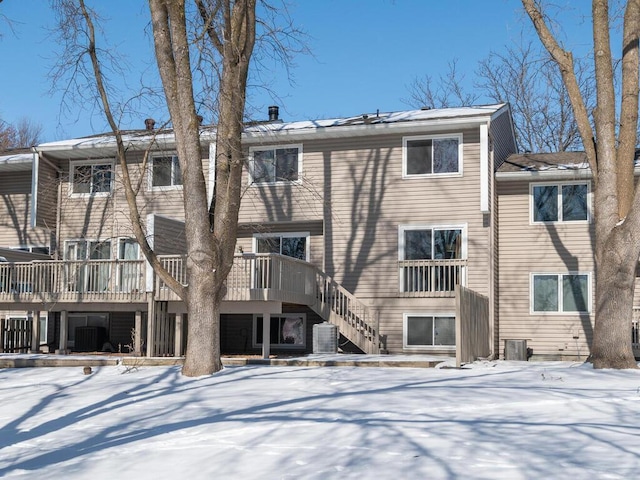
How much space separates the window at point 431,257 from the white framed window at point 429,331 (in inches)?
27.5

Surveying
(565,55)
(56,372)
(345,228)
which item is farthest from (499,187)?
(56,372)

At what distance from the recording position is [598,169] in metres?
15.5

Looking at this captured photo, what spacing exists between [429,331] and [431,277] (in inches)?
54.8

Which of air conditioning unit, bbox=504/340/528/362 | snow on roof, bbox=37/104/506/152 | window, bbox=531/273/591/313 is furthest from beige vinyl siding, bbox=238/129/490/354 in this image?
window, bbox=531/273/591/313

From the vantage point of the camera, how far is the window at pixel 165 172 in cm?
2342

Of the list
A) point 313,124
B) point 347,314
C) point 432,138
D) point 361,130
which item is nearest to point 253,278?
point 347,314

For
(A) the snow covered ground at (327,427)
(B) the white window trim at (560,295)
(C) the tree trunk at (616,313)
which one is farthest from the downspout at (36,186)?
(C) the tree trunk at (616,313)

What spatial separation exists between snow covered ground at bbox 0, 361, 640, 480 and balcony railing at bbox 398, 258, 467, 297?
676 cm

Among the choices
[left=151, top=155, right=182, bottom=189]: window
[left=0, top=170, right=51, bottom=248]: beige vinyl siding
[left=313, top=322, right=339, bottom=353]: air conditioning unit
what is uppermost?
[left=151, top=155, right=182, bottom=189]: window

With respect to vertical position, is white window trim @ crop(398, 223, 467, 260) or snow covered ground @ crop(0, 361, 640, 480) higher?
white window trim @ crop(398, 223, 467, 260)

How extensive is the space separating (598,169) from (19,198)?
17329 mm

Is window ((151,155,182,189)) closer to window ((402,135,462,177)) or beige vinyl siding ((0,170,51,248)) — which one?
beige vinyl siding ((0,170,51,248))

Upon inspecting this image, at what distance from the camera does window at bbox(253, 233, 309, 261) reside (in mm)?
22766

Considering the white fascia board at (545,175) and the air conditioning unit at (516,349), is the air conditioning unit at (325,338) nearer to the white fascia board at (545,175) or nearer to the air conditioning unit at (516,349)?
the air conditioning unit at (516,349)
